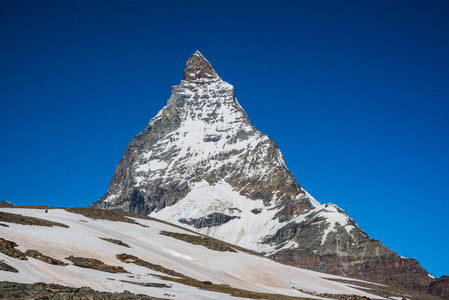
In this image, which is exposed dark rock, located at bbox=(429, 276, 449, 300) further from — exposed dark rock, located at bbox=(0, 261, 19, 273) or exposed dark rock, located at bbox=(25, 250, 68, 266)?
exposed dark rock, located at bbox=(0, 261, 19, 273)

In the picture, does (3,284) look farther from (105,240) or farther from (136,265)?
(105,240)

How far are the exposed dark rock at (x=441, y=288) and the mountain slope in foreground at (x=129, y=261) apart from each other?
83961 millimetres

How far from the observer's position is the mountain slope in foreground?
46.8 meters

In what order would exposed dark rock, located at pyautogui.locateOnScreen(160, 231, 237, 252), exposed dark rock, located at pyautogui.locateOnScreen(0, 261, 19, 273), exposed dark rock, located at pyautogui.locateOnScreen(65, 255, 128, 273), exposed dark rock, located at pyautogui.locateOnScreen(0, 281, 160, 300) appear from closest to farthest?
exposed dark rock, located at pyautogui.locateOnScreen(0, 281, 160, 300) → exposed dark rock, located at pyautogui.locateOnScreen(0, 261, 19, 273) → exposed dark rock, located at pyautogui.locateOnScreen(65, 255, 128, 273) → exposed dark rock, located at pyautogui.locateOnScreen(160, 231, 237, 252)

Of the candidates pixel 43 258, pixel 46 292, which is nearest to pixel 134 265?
pixel 43 258

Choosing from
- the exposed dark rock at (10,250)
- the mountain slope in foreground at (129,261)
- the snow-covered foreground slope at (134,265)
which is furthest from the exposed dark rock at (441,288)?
the exposed dark rock at (10,250)

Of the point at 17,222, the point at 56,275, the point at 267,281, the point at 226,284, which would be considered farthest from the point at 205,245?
the point at 56,275

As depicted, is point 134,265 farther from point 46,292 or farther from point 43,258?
point 46,292

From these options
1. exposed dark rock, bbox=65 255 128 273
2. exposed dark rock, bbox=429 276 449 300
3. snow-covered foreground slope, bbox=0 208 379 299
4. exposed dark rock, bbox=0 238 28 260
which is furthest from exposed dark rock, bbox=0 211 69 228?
exposed dark rock, bbox=429 276 449 300

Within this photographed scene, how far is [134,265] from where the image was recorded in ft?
202

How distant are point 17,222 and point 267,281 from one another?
39426 millimetres

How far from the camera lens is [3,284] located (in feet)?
123

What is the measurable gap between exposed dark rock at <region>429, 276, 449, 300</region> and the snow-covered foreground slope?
3294 inches

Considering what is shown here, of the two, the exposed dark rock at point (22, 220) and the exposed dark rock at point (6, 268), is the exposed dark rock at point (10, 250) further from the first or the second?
the exposed dark rock at point (22, 220)
